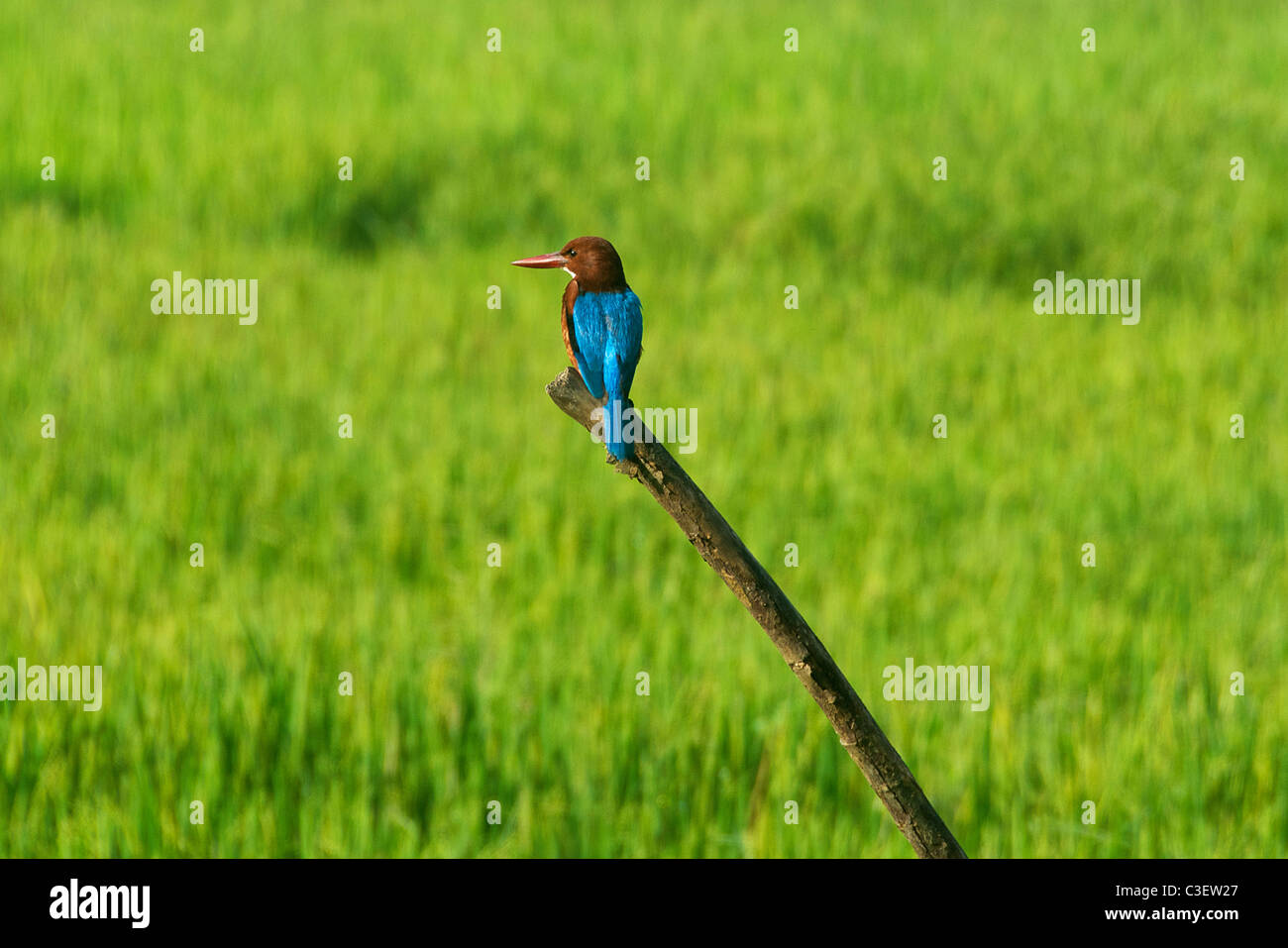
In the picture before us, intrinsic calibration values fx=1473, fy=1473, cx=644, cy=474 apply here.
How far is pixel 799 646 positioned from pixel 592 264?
530 millimetres

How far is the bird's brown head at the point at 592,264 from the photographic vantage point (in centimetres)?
172

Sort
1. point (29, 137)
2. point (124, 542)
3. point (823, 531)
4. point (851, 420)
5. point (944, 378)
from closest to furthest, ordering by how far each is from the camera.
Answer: point (124, 542) < point (823, 531) < point (851, 420) < point (944, 378) < point (29, 137)

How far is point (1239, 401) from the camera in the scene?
6812 millimetres

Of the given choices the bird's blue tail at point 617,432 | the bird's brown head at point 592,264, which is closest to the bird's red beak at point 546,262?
the bird's brown head at point 592,264

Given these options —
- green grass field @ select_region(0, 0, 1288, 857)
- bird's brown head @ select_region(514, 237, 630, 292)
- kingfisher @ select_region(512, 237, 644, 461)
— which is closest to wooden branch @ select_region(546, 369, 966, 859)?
kingfisher @ select_region(512, 237, 644, 461)

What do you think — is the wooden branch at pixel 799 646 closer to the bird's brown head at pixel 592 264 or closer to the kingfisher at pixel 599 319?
the kingfisher at pixel 599 319

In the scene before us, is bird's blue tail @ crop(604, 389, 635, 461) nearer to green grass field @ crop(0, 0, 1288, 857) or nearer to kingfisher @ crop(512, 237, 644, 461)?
kingfisher @ crop(512, 237, 644, 461)

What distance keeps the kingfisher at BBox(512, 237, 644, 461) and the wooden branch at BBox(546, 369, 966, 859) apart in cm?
19

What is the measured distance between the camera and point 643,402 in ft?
20.3

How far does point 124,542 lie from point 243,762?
1518 mm
